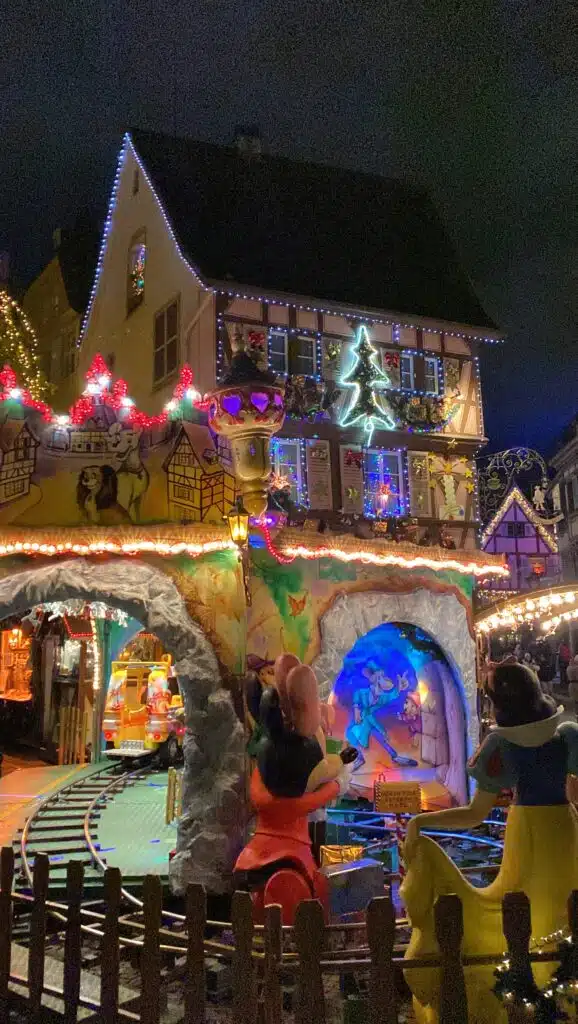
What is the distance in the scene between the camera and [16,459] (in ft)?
32.9

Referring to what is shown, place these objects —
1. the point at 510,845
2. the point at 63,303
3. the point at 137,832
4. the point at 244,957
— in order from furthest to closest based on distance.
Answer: the point at 63,303 → the point at 137,832 → the point at 510,845 → the point at 244,957

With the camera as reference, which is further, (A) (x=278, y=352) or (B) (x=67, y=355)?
(B) (x=67, y=355)

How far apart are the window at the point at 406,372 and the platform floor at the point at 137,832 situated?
359 inches

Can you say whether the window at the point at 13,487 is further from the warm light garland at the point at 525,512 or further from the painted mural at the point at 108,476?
the warm light garland at the point at 525,512

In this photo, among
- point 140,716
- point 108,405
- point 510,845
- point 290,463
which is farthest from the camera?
point 140,716

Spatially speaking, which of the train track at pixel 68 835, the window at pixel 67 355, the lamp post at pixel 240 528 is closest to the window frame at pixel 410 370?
the lamp post at pixel 240 528

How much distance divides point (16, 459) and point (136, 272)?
8.84 m

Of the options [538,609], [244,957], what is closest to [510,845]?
[244,957]

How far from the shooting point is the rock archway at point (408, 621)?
11086mm

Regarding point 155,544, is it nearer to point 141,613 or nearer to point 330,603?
point 141,613

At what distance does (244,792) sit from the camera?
947 cm

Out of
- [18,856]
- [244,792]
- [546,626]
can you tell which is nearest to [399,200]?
[546,626]

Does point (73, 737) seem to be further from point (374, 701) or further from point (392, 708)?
point (392, 708)

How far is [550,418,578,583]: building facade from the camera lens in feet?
145
